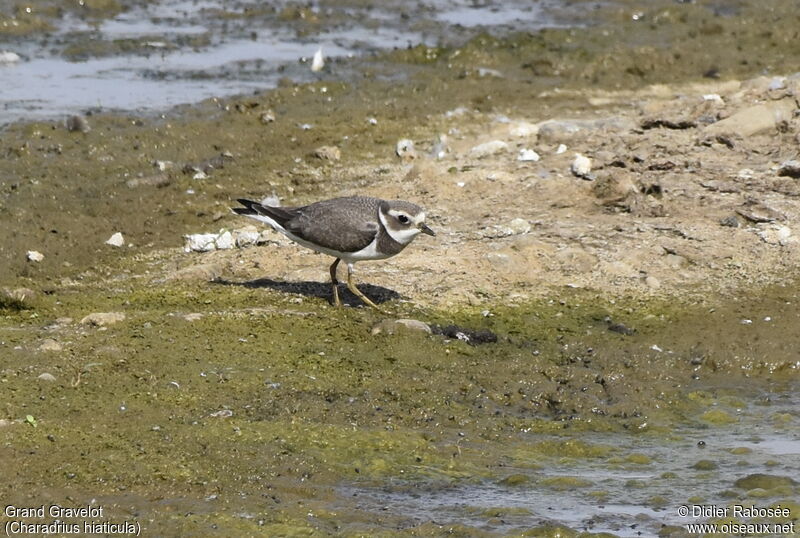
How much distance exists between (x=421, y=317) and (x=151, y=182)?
374 centimetres

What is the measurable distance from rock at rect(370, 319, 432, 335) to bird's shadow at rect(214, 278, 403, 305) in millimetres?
624

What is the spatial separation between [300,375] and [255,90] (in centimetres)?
758

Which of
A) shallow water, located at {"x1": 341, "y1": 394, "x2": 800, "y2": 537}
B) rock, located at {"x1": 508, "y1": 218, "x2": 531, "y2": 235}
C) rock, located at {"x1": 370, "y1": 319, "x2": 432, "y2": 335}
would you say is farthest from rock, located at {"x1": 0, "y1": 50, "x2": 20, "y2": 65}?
shallow water, located at {"x1": 341, "y1": 394, "x2": 800, "y2": 537}

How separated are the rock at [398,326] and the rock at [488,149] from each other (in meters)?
3.70

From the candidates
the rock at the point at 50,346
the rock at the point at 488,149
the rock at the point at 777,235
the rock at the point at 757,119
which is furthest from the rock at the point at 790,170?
the rock at the point at 50,346

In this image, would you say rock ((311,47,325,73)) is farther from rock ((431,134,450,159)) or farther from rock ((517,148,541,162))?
rock ((517,148,541,162))

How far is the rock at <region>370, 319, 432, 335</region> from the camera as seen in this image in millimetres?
8438

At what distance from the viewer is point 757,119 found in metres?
11.6

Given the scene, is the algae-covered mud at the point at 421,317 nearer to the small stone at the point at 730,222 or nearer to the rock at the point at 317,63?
the small stone at the point at 730,222

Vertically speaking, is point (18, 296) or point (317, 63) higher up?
point (317, 63)

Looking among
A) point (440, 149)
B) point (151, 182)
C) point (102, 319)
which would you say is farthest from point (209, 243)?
point (440, 149)

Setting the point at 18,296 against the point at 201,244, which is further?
the point at 201,244

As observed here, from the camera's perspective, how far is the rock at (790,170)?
35.5ft

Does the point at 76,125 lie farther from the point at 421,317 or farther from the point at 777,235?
the point at 777,235
